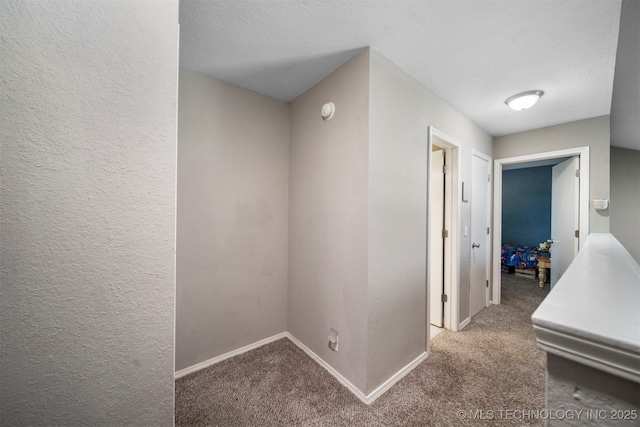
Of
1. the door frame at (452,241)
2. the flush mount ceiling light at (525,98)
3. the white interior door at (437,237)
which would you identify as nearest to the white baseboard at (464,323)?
the door frame at (452,241)

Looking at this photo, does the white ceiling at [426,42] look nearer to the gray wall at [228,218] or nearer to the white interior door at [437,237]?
the gray wall at [228,218]

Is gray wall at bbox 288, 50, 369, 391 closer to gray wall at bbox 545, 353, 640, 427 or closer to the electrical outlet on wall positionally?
the electrical outlet on wall

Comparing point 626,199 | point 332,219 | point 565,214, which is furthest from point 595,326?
point 626,199

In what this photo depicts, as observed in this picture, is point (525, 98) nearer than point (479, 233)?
Yes

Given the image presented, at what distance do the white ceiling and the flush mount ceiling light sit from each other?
0.06 meters

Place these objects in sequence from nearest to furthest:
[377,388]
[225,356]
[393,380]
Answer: [377,388] < [393,380] < [225,356]

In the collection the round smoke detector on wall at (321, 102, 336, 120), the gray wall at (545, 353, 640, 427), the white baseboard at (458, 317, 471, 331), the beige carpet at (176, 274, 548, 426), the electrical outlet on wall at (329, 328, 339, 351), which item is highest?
the round smoke detector on wall at (321, 102, 336, 120)

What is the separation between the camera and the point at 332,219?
1878mm

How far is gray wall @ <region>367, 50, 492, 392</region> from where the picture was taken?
1.63m

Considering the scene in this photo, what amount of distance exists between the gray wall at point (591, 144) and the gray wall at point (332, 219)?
2798 millimetres

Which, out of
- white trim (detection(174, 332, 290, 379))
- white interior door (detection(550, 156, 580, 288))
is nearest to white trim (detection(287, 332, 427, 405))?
white trim (detection(174, 332, 290, 379))

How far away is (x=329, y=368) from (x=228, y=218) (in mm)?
1477

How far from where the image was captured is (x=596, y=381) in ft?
1.28

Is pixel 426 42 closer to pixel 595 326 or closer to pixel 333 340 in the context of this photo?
pixel 595 326
